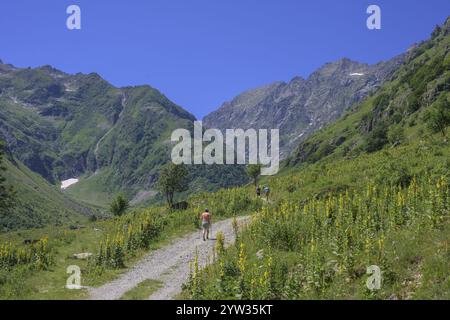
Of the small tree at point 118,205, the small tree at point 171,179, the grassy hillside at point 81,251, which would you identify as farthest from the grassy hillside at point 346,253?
the small tree at point 118,205

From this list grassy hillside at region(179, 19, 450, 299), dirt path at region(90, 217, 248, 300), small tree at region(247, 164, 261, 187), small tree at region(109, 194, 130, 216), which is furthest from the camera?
small tree at region(247, 164, 261, 187)

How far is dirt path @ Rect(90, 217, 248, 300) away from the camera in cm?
2005

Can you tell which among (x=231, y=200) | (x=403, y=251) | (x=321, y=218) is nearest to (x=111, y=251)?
(x=321, y=218)

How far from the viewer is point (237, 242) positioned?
86.5 feet

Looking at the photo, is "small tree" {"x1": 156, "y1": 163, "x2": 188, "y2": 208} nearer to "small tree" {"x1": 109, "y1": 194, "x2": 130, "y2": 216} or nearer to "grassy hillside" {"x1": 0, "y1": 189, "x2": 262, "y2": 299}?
"small tree" {"x1": 109, "y1": 194, "x2": 130, "y2": 216}

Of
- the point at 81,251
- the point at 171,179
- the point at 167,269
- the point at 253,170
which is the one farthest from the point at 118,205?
the point at 167,269

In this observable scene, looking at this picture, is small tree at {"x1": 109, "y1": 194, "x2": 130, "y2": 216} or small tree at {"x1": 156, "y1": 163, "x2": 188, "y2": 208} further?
small tree at {"x1": 109, "y1": 194, "x2": 130, "y2": 216}

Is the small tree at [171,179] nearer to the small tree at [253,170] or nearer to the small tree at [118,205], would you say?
the small tree at [118,205]

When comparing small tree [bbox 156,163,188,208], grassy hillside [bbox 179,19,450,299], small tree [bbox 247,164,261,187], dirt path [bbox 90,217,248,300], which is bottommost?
dirt path [bbox 90,217,248,300]

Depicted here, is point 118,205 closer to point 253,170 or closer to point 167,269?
point 253,170

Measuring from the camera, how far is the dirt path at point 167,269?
789 inches

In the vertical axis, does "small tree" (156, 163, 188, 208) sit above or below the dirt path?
above

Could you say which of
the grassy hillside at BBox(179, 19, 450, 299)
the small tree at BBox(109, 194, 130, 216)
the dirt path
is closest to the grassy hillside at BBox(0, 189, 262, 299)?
the dirt path

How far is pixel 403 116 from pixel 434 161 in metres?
108
